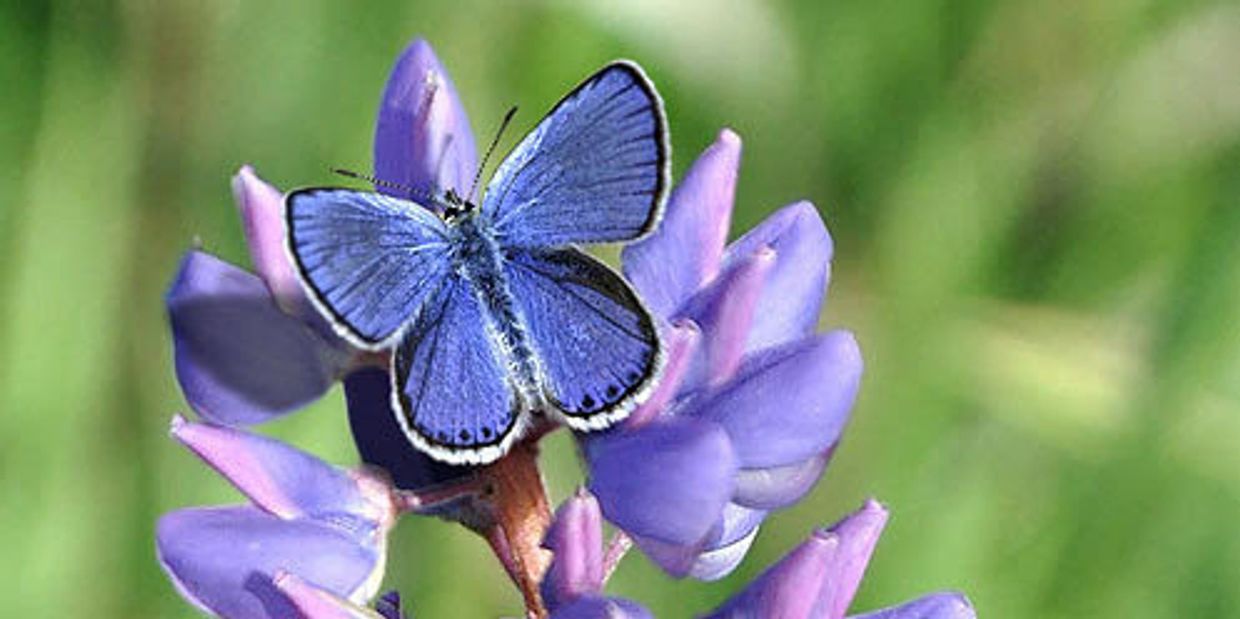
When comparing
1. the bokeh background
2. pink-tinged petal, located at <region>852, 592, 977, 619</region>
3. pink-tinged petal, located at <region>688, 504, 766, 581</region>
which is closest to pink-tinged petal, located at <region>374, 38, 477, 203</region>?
pink-tinged petal, located at <region>688, 504, 766, 581</region>

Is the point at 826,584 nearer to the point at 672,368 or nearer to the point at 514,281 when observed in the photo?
the point at 672,368

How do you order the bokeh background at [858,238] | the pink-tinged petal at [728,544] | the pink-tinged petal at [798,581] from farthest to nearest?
the bokeh background at [858,238] → the pink-tinged petal at [728,544] → the pink-tinged petal at [798,581]

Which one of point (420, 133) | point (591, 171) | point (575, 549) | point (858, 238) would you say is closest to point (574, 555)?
point (575, 549)

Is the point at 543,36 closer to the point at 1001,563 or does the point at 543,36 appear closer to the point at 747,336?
the point at 1001,563

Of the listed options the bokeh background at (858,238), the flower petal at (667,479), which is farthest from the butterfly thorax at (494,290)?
the bokeh background at (858,238)

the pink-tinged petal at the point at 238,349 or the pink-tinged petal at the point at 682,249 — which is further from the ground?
the pink-tinged petal at the point at 682,249

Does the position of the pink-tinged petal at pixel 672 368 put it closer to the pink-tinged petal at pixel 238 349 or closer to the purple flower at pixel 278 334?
the purple flower at pixel 278 334
